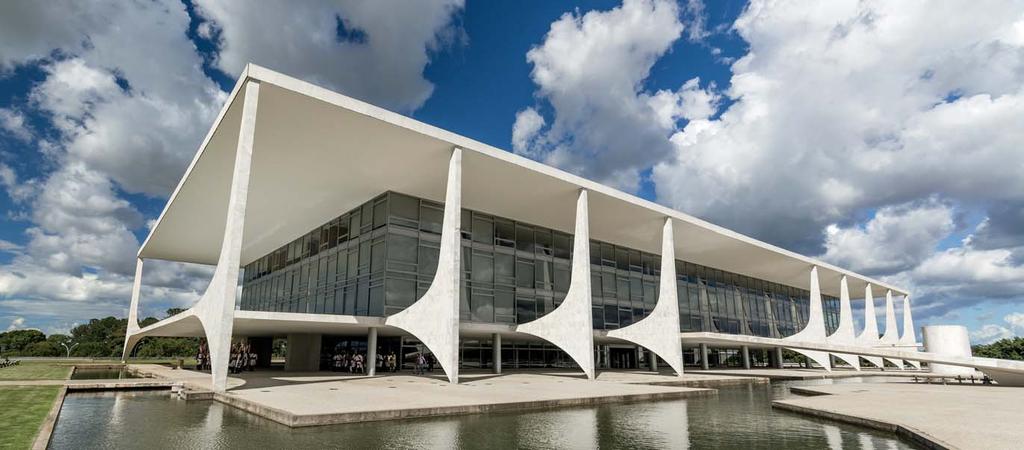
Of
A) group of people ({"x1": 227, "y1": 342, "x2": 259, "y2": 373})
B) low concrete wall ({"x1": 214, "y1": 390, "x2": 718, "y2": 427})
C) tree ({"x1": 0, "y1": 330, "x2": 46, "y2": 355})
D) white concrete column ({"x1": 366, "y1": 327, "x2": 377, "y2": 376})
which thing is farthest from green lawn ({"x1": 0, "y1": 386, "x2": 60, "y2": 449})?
tree ({"x1": 0, "y1": 330, "x2": 46, "y2": 355})

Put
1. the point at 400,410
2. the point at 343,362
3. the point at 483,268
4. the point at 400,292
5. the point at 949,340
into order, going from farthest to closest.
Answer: the point at 949,340 < the point at 483,268 < the point at 343,362 < the point at 400,292 < the point at 400,410

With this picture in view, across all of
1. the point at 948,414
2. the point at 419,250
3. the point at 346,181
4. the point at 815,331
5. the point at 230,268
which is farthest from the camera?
the point at 815,331

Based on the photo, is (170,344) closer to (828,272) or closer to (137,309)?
(137,309)

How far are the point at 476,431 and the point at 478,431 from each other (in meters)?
0.04

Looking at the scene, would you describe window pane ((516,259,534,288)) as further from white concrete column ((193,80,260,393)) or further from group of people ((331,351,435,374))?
white concrete column ((193,80,260,393))

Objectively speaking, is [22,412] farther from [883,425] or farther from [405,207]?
[883,425]

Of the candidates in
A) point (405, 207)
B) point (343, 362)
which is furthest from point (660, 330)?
point (343, 362)

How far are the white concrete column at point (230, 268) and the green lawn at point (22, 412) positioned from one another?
373 centimetres

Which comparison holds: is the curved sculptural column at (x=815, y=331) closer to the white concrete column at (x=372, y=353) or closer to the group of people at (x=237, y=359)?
the white concrete column at (x=372, y=353)

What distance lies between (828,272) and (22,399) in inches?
2013

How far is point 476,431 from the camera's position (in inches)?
379

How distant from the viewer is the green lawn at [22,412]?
8.00 m

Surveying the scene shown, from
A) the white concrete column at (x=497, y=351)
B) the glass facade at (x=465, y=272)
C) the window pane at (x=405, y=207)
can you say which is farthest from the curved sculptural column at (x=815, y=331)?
the window pane at (x=405, y=207)

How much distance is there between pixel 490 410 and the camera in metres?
12.3
